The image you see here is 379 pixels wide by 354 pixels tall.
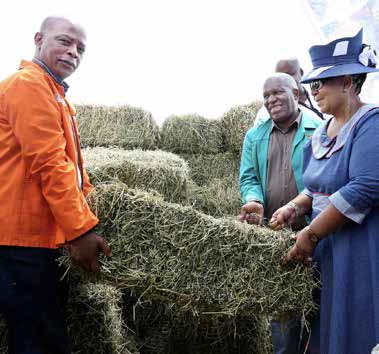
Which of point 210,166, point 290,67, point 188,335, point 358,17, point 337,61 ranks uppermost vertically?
point 358,17

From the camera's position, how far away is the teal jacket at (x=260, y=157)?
11.3ft

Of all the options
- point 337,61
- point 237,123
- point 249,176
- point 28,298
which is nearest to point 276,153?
point 249,176

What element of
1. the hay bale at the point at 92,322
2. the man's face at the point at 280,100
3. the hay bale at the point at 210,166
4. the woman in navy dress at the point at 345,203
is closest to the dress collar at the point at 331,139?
the woman in navy dress at the point at 345,203

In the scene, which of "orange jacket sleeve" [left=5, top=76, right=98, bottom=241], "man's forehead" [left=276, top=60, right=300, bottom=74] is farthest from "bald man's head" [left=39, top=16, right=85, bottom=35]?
"man's forehead" [left=276, top=60, right=300, bottom=74]

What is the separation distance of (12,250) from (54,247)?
183mm

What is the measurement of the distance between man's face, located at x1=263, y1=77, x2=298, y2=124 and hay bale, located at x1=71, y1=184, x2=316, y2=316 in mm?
1261

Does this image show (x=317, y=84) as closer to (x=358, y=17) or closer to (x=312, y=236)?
(x=312, y=236)

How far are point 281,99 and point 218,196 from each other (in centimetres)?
279

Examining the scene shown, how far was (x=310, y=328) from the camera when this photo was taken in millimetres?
2707

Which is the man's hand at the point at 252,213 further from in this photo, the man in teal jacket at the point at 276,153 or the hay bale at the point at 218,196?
the hay bale at the point at 218,196

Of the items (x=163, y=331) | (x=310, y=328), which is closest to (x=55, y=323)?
(x=310, y=328)

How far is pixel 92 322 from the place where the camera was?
10.0ft

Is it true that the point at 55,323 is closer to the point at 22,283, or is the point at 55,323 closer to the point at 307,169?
the point at 22,283

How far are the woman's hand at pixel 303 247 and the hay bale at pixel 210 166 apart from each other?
13.6 ft
